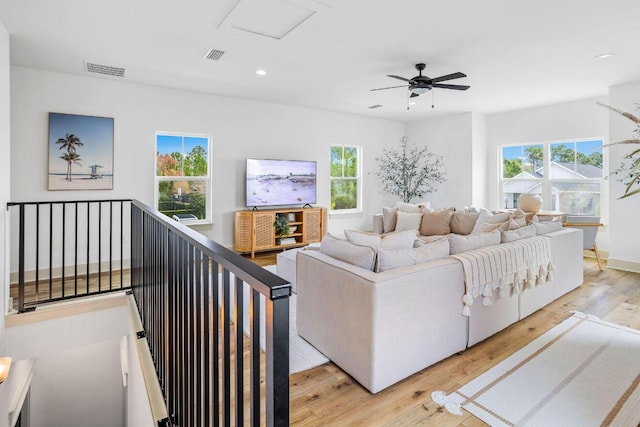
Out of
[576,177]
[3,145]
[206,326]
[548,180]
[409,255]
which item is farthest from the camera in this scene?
[548,180]

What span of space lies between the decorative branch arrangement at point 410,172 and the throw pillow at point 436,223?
7.05 feet

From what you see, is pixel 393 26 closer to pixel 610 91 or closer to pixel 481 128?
pixel 610 91

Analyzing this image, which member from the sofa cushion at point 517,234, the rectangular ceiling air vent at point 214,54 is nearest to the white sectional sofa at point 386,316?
the sofa cushion at point 517,234

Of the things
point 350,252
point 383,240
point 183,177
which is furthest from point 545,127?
point 183,177

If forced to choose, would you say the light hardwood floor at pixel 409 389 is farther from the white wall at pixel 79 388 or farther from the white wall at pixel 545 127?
the white wall at pixel 79 388

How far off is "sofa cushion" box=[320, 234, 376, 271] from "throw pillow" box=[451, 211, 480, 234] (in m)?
2.92

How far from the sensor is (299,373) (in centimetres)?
238

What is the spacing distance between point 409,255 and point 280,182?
3.90 meters

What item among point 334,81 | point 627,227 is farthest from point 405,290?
point 627,227

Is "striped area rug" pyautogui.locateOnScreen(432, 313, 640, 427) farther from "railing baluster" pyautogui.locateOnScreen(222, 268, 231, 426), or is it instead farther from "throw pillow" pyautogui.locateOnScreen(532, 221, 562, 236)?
"railing baluster" pyautogui.locateOnScreen(222, 268, 231, 426)

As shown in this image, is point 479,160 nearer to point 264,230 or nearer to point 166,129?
point 264,230

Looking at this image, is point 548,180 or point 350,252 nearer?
point 350,252

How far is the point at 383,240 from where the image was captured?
257 centimetres

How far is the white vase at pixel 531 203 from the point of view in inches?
222
